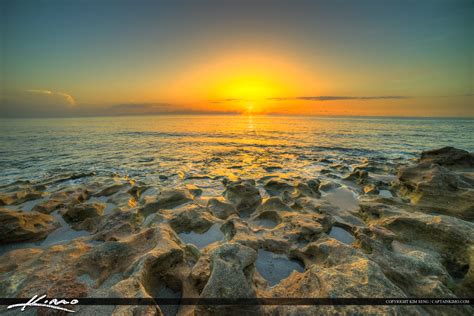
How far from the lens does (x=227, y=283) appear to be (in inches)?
111

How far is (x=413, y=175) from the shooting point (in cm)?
774

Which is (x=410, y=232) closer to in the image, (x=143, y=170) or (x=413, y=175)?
(x=413, y=175)

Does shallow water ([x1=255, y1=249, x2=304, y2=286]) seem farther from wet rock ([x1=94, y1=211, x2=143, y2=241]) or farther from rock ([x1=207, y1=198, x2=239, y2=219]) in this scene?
wet rock ([x1=94, y1=211, x2=143, y2=241])

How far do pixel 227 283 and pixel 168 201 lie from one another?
204 inches

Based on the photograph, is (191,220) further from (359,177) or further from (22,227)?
(359,177)

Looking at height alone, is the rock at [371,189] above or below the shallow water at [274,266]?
above

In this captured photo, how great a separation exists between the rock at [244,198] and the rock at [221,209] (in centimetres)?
37

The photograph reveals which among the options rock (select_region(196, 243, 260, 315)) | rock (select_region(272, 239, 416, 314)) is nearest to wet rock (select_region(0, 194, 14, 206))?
rock (select_region(196, 243, 260, 315))

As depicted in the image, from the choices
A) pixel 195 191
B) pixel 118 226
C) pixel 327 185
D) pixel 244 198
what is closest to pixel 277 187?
pixel 244 198

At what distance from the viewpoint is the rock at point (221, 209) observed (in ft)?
22.0

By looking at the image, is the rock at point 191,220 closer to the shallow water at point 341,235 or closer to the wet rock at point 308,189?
the shallow water at point 341,235

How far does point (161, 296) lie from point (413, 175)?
9.02 metres

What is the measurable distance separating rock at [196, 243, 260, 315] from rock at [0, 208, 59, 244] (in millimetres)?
5325

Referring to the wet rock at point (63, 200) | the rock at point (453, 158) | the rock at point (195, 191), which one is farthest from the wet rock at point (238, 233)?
the rock at point (453, 158)
